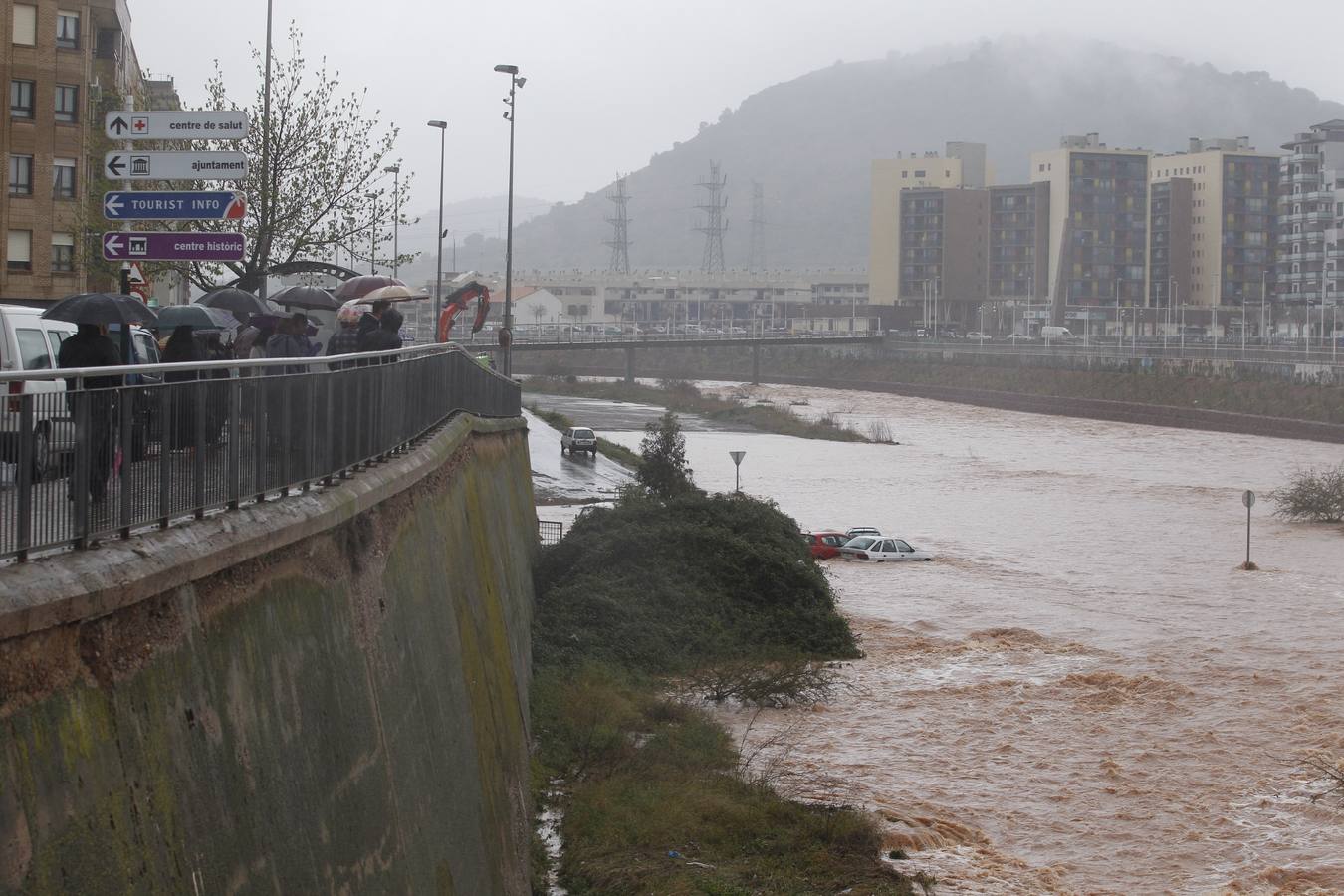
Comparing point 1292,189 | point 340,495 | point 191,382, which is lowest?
point 340,495

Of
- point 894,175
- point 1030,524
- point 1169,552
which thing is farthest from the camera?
point 894,175

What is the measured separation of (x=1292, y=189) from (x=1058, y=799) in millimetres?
136139

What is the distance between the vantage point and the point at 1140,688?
28.7 m

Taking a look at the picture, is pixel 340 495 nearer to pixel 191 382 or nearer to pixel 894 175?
pixel 191 382

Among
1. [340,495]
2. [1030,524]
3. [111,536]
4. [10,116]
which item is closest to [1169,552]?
[1030,524]

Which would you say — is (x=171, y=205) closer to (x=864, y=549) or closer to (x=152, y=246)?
(x=152, y=246)

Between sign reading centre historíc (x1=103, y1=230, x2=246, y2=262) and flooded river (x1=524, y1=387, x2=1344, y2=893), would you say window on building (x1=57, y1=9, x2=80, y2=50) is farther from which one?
sign reading centre historíc (x1=103, y1=230, x2=246, y2=262)

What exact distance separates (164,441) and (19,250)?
38571mm

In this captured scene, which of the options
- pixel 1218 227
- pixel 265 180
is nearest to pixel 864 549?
pixel 265 180

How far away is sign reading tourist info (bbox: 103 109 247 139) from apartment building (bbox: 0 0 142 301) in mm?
27875

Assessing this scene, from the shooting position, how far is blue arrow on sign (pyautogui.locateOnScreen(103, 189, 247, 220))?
1445cm

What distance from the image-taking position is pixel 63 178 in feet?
141

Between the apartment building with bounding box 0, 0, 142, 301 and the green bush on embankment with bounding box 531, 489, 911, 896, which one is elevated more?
the apartment building with bounding box 0, 0, 142, 301

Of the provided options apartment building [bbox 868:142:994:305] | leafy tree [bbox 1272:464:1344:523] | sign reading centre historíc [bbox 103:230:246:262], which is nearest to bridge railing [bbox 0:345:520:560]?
sign reading centre historíc [bbox 103:230:246:262]
